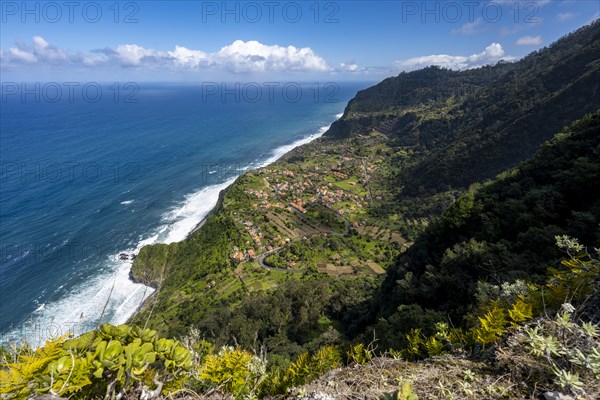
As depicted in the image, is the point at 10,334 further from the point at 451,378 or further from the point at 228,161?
the point at 228,161

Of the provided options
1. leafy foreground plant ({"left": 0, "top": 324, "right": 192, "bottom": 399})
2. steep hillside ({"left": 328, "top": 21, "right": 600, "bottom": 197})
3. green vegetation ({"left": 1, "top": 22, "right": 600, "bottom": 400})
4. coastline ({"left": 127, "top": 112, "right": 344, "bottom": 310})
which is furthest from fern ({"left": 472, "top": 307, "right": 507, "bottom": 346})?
steep hillside ({"left": 328, "top": 21, "right": 600, "bottom": 197})

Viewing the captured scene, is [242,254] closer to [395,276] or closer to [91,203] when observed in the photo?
[395,276]

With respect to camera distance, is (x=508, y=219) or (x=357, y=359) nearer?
(x=357, y=359)

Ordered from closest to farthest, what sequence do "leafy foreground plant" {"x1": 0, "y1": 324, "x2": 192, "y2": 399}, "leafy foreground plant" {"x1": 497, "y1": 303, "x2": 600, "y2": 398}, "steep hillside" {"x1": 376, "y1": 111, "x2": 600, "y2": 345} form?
1. "leafy foreground plant" {"x1": 0, "y1": 324, "x2": 192, "y2": 399}
2. "leafy foreground plant" {"x1": 497, "y1": 303, "x2": 600, "y2": 398}
3. "steep hillside" {"x1": 376, "y1": 111, "x2": 600, "y2": 345}

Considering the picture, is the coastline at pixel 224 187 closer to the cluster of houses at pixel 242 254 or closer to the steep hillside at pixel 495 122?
the cluster of houses at pixel 242 254

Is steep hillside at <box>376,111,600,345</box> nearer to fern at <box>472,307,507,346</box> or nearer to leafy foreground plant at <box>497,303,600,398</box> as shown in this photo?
fern at <box>472,307,507,346</box>

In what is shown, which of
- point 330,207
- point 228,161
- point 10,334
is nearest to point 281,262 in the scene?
point 330,207

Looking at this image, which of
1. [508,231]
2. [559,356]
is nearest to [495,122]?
[508,231]
